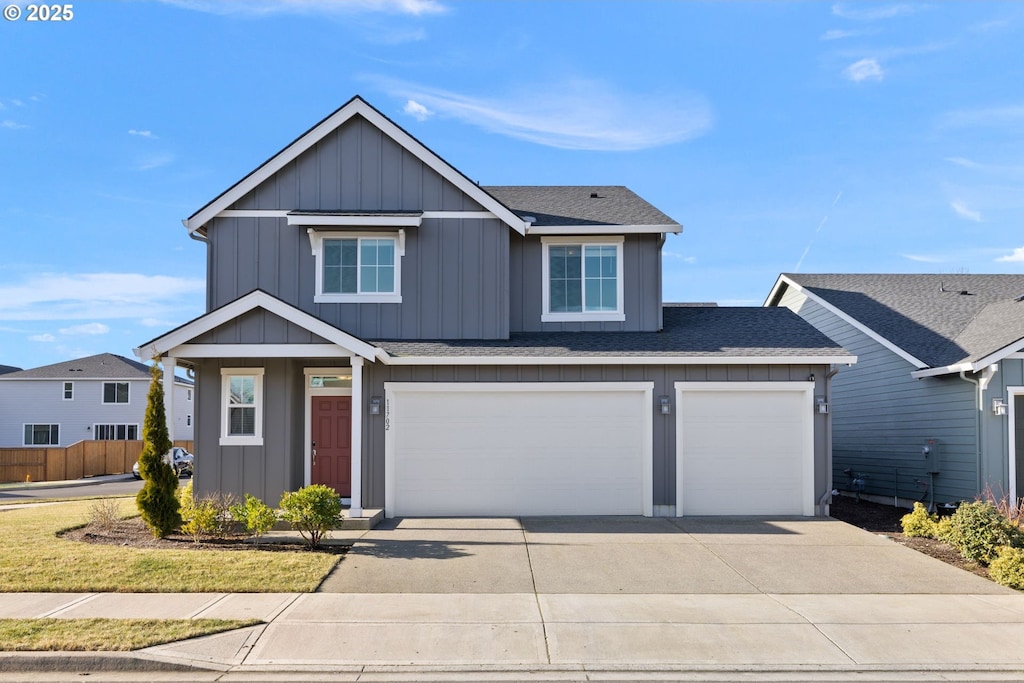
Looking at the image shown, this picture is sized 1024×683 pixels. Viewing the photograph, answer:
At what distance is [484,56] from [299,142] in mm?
3976

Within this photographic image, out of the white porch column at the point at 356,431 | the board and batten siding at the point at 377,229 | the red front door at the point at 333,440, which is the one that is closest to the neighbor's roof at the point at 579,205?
the board and batten siding at the point at 377,229

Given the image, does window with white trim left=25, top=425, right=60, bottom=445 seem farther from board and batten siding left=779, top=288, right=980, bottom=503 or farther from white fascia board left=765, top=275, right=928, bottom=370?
board and batten siding left=779, top=288, right=980, bottom=503

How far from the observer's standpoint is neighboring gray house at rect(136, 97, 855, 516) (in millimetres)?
14000

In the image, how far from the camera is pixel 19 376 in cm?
4153

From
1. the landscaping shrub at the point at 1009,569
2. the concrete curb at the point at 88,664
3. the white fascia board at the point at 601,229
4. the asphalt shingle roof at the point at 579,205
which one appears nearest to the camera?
the concrete curb at the point at 88,664

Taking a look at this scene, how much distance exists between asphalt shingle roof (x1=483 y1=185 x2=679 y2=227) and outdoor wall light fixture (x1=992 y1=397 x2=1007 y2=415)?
665 cm

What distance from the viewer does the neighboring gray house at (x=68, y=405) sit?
41.5 m

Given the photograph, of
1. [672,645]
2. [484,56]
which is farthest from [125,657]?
[484,56]

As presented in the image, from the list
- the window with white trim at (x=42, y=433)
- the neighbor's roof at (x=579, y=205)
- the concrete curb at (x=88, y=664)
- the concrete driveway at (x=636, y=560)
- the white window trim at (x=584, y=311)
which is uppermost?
the neighbor's roof at (x=579, y=205)

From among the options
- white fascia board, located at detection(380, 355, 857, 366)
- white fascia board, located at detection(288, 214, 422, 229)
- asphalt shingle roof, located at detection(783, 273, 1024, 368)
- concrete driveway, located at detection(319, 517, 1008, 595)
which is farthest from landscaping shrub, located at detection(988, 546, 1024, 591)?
white fascia board, located at detection(288, 214, 422, 229)

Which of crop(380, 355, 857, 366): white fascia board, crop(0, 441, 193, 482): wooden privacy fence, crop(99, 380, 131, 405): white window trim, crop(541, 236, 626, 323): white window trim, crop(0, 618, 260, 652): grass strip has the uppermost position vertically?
crop(541, 236, 626, 323): white window trim

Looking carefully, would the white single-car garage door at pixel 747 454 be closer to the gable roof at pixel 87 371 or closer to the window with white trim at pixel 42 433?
the gable roof at pixel 87 371

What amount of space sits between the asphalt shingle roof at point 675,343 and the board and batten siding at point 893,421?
2790 millimetres

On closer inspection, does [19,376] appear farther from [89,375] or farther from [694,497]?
[694,497]
